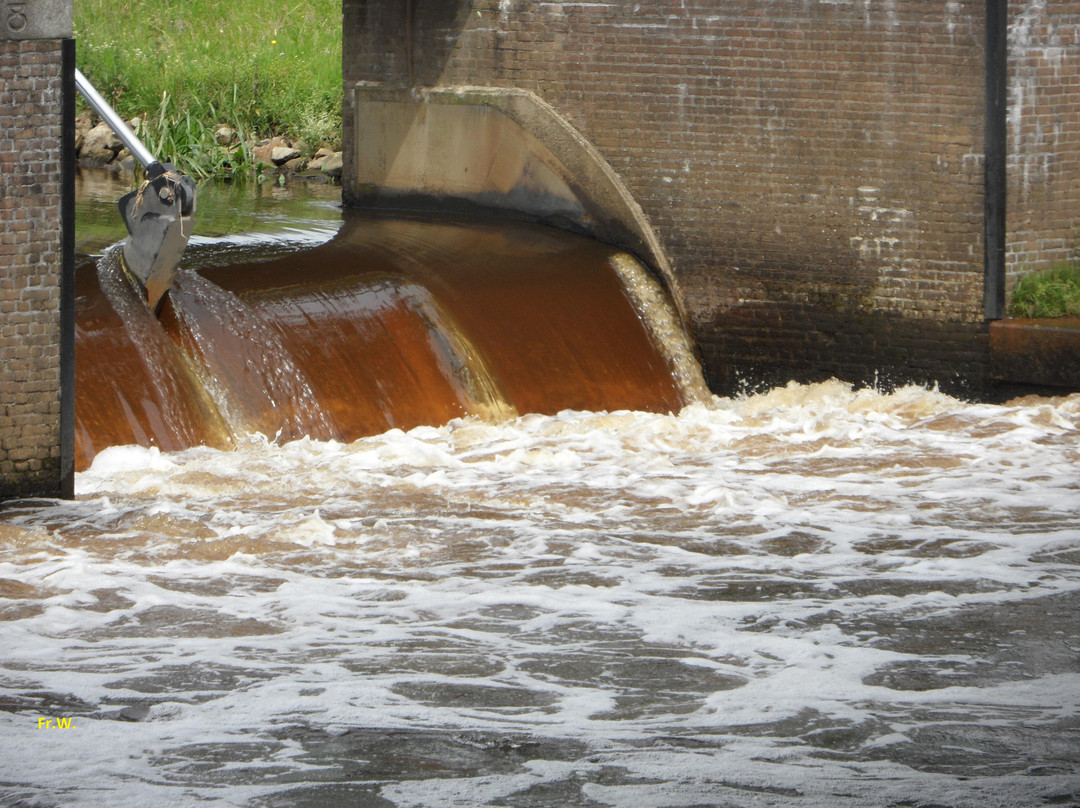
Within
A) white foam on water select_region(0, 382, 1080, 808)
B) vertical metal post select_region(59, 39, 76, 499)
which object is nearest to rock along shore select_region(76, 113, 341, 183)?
white foam on water select_region(0, 382, 1080, 808)

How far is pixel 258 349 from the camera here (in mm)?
8484

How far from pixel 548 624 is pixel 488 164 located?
588 cm

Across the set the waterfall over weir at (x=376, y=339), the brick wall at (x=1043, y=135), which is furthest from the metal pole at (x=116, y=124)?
the brick wall at (x=1043, y=135)

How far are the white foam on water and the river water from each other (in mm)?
16

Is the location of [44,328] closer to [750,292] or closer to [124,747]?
[124,747]

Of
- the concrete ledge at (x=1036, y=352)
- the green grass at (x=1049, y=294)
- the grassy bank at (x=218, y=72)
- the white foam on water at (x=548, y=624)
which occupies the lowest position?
the white foam on water at (x=548, y=624)

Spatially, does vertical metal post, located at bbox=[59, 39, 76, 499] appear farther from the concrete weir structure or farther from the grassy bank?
the grassy bank

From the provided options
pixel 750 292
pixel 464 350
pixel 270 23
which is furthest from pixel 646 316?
pixel 270 23

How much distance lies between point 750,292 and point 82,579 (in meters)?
5.45

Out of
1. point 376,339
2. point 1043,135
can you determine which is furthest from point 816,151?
point 376,339

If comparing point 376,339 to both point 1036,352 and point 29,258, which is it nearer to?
point 29,258

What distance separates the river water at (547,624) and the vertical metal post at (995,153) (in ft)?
3.78

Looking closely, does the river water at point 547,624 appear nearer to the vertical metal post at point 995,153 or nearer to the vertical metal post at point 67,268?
the vertical metal post at point 67,268

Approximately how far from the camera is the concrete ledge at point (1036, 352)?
9.38 metres
